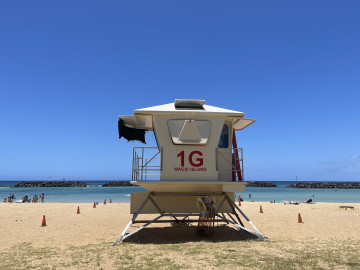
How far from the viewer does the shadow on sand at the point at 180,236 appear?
11.1 metres

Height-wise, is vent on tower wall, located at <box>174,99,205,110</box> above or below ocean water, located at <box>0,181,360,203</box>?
above

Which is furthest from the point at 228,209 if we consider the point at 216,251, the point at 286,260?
the point at 286,260

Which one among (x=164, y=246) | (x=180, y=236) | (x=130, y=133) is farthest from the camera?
(x=130, y=133)

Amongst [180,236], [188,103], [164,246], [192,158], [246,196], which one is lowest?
[246,196]

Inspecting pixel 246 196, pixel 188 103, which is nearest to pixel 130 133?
pixel 188 103

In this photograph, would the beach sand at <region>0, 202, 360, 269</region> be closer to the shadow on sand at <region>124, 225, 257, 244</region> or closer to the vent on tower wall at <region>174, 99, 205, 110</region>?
the shadow on sand at <region>124, 225, 257, 244</region>

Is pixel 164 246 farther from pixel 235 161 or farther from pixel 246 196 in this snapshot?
pixel 246 196

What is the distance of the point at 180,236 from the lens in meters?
12.1

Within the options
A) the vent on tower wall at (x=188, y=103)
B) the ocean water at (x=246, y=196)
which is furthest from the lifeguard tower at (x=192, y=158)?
the ocean water at (x=246, y=196)

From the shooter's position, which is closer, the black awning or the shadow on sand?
the shadow on sand

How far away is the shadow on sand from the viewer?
1112cm


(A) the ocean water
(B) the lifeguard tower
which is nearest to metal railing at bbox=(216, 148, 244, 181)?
(B) the lifeguard tower

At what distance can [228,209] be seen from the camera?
12.3 metres

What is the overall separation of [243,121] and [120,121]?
5552 millimetres
